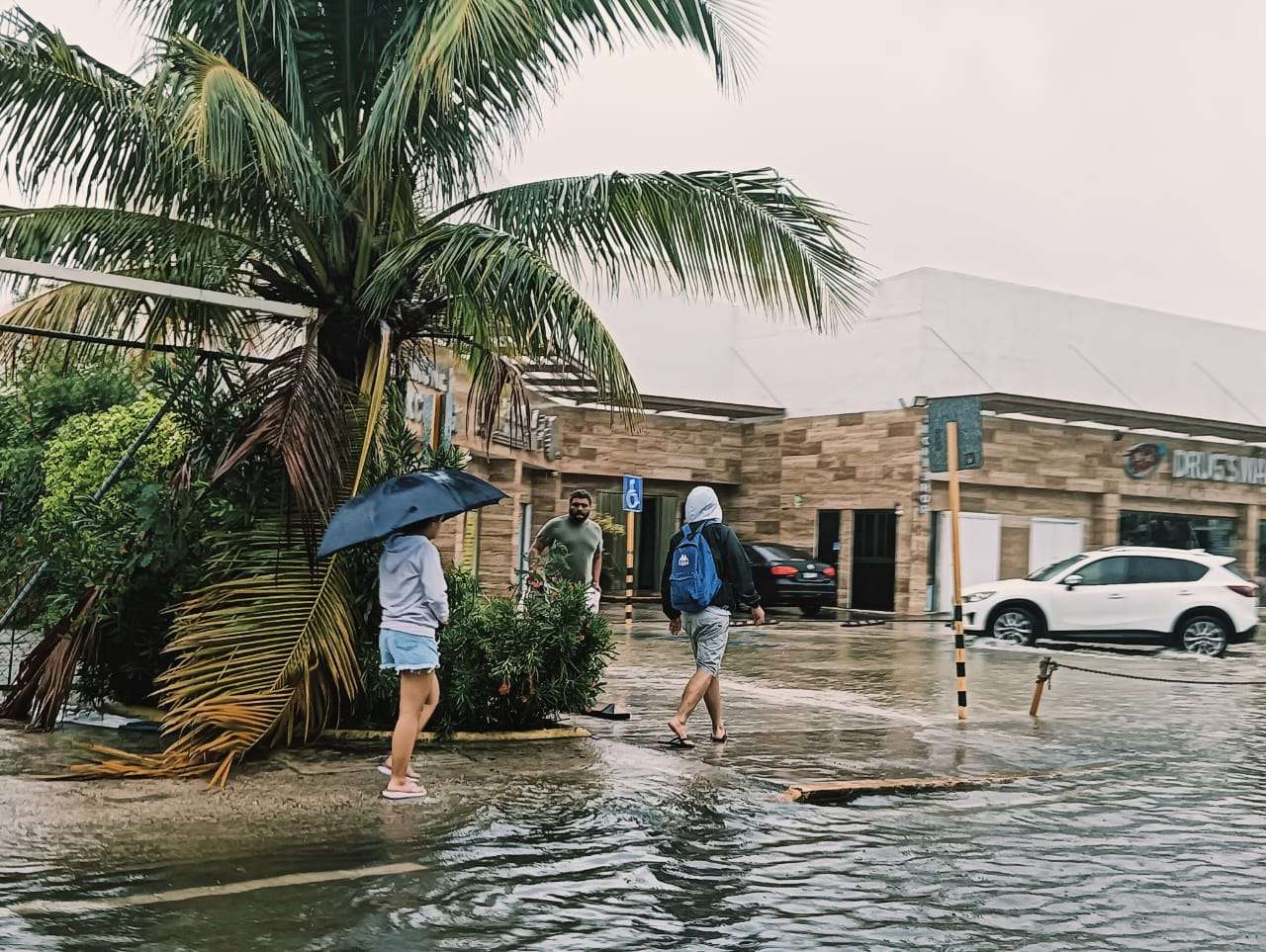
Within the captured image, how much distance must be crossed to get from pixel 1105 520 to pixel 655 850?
27747 mm

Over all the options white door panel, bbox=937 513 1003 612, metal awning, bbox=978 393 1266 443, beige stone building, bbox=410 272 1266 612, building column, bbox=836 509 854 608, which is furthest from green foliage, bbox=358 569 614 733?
building column, bbox=836 509 854 608

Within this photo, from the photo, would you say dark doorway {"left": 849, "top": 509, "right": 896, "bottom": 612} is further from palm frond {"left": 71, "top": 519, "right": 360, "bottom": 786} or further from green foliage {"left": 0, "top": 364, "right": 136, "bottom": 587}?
palm frond {"left": 71, "top": 519, "right": 360, "bottom": 786}

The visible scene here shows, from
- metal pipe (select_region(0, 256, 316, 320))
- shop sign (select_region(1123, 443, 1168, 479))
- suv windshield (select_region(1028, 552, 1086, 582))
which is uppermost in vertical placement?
shop sign (select_region(1123, 443, 1168, 479))

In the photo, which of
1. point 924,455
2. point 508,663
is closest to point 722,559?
point 508,663

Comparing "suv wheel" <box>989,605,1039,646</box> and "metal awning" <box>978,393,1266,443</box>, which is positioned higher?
"metal awning" <box>978,393,1266,443</box>

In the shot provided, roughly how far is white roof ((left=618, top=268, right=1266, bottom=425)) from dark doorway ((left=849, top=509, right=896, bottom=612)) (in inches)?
101

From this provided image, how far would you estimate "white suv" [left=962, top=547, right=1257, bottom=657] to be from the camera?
19.8 m

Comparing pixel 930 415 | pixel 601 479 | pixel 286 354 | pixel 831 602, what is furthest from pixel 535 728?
pixel 601 479

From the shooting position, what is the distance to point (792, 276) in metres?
9.49

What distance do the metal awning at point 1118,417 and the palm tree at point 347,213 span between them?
18.3 m

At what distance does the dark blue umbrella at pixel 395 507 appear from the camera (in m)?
7.40

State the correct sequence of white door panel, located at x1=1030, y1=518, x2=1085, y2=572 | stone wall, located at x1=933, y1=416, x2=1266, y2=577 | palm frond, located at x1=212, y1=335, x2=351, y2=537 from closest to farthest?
palm frond, located at x1=212, y1=335, x2=351, y2=537 → stone wall, located at x1=933, y1=416, x2=1266, y2=577 → white door panel, located at x1=1030, y1=518, x2=1085, y2=572

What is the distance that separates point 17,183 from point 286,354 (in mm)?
2628

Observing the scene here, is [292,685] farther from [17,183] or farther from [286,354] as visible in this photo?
[17,183]
